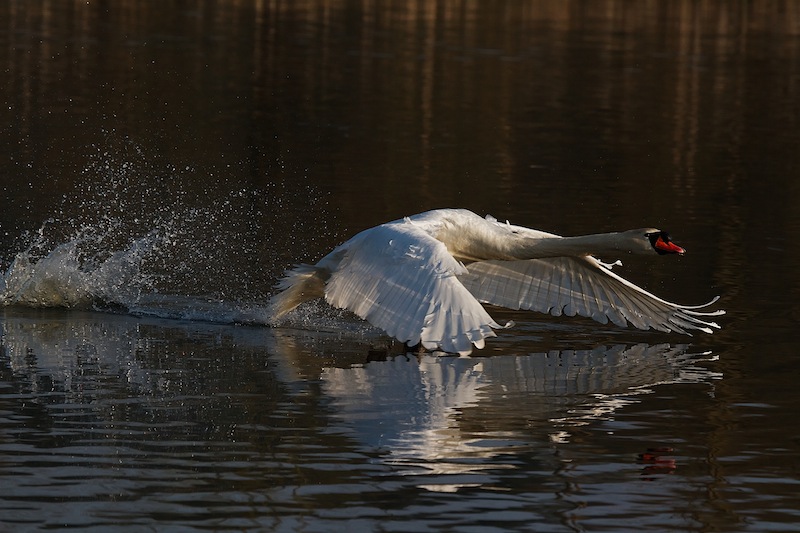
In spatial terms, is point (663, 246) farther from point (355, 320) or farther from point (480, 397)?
point (355, 320)

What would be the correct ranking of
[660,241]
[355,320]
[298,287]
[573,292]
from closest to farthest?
1. [660,241]
2. [298,287]
3. [573,292]
4. [355,320]

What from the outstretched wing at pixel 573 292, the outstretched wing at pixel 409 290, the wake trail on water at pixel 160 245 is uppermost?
the outstretched wing at pixel 409 290

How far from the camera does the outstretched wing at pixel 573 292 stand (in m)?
12.8

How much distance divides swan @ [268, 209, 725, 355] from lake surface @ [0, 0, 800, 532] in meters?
0.35

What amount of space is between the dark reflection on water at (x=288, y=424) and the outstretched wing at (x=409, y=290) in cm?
52

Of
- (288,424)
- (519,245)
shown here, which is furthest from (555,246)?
(288,424)

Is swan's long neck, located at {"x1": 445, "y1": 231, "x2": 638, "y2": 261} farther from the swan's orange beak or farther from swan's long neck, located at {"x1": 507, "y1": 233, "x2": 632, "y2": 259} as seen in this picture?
the swan's orange beak

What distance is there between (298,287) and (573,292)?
7.75 feet

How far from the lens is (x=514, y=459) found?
29.4ft

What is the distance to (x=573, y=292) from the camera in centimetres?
1289

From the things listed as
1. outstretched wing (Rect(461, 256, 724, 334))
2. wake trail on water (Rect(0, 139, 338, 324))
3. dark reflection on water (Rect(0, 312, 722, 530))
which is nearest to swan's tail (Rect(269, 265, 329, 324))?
dark reflection on water (Rect(0, 312, 722, 530))

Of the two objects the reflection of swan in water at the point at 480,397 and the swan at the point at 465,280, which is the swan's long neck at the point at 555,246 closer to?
the swan at the point at 465,280

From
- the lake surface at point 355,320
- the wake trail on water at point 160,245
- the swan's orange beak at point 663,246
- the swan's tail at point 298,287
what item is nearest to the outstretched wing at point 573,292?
the lake surface at point 355,320

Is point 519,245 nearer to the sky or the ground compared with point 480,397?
nearer to the sky
